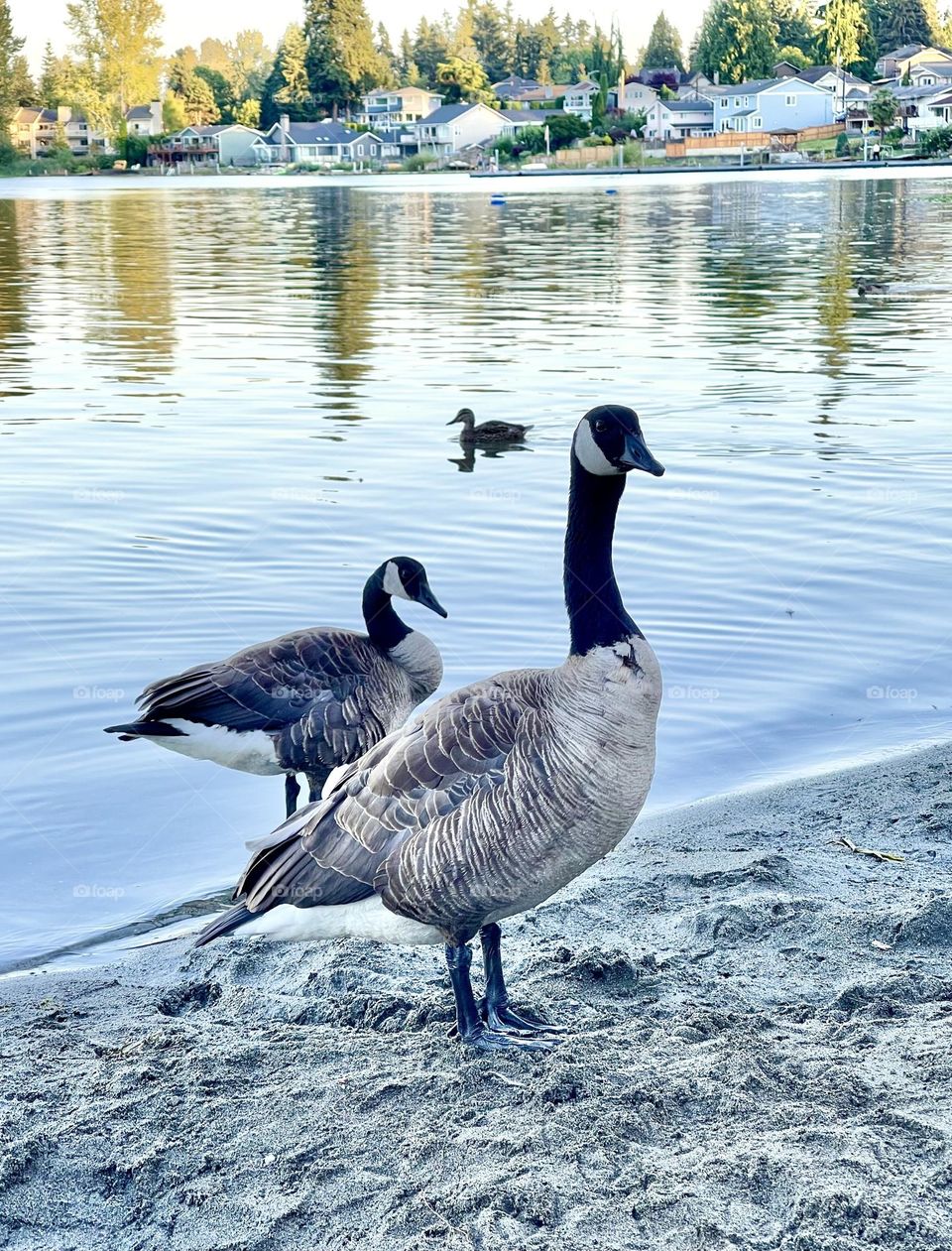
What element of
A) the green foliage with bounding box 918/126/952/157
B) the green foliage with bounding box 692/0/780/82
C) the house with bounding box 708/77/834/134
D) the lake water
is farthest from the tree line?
the lake water

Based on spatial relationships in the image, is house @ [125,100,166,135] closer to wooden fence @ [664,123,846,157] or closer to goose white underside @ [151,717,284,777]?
wooden fence @ [664,123,846,157]

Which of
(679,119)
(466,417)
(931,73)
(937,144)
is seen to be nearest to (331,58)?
(679,119)

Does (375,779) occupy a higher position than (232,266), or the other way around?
(232,266)

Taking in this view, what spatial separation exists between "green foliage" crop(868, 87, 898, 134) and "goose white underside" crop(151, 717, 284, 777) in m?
124

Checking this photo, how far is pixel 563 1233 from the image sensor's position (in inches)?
144

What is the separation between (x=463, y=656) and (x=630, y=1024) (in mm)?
5173

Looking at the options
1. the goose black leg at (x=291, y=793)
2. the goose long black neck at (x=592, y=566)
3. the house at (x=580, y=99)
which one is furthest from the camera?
the house at (x=580, y=99)

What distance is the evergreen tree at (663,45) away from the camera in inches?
7742

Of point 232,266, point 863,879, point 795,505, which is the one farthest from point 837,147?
point 863,879

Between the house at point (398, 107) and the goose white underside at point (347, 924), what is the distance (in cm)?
17538

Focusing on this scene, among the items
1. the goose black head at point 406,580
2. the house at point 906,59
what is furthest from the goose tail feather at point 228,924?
the house at point 906,59

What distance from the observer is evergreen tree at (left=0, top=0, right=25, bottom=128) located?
160m

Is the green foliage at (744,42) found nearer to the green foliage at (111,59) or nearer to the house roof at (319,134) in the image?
the house roof at (319,134)

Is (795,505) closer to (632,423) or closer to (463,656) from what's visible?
(463,656)
